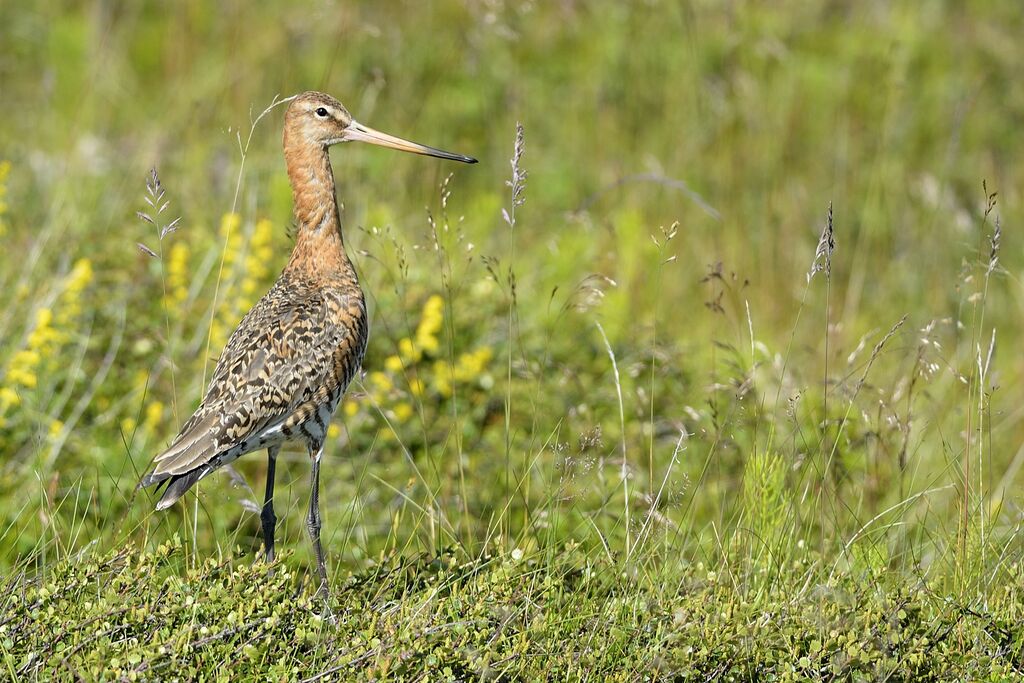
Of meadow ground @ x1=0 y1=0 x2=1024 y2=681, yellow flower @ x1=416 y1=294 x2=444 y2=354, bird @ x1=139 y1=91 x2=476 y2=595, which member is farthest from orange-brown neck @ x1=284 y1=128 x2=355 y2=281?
yellow flower @ x1=416 y1=294 x2=444 y2=354

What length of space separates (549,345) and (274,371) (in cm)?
152

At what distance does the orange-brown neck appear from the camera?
4.94 meters

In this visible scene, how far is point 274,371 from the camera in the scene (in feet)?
14.8

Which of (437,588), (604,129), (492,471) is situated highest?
(604,129)

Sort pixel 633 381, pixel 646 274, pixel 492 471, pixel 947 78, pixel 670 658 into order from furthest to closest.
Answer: pixel 947 78 < pixel 646 274 < pixel 633 381 < pixel 492 471 < pixel 670 658

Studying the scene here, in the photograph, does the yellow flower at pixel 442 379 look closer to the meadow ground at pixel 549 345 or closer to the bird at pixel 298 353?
Answer: the meadow ground at pixel 549 345

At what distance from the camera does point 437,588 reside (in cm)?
371

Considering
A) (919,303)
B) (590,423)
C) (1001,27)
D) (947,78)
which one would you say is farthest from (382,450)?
(1001,27)

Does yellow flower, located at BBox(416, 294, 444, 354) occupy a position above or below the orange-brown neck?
below

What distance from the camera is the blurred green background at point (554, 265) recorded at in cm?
475

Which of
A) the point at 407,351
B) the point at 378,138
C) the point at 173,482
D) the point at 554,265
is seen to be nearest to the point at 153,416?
the point at 407,351

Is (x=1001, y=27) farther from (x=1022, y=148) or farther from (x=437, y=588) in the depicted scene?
(x=437, y=588)

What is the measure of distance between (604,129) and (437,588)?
5.44 metres

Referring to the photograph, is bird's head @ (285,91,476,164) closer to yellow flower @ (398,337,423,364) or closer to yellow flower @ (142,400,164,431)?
yellow flower @ (398,337,423,364)
